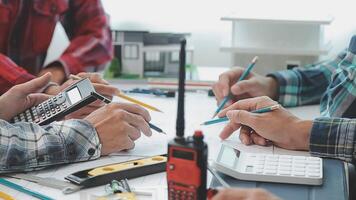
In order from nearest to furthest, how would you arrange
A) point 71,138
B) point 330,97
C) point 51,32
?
point 71,138 → point 330,97 → point 51,32

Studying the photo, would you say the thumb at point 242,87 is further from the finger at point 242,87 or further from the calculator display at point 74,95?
the calculator display at point 74,95

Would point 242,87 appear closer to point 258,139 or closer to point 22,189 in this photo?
point 258,139

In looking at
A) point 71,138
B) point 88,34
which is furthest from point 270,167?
point 88,34

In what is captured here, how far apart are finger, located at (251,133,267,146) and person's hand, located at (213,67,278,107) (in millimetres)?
267

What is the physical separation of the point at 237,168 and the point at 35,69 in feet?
3.87

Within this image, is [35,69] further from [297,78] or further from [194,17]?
[297,78]

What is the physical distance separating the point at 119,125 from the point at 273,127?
31cm

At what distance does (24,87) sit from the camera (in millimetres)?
1234

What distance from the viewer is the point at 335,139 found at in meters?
1.08

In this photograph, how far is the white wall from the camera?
198cm

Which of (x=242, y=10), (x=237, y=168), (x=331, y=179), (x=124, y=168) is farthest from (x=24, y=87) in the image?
(x=242, y=10)

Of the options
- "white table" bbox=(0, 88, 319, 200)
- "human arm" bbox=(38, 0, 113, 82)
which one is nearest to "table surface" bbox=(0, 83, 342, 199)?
"white table" bbox=(0, 88, 319, 200)

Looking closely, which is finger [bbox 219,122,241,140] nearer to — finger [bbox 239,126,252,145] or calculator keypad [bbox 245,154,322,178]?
finger [bbox 239,126,252,145]

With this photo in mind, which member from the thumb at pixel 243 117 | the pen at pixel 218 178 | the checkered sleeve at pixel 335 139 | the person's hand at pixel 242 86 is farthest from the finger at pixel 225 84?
the pen at pixel 218 178
